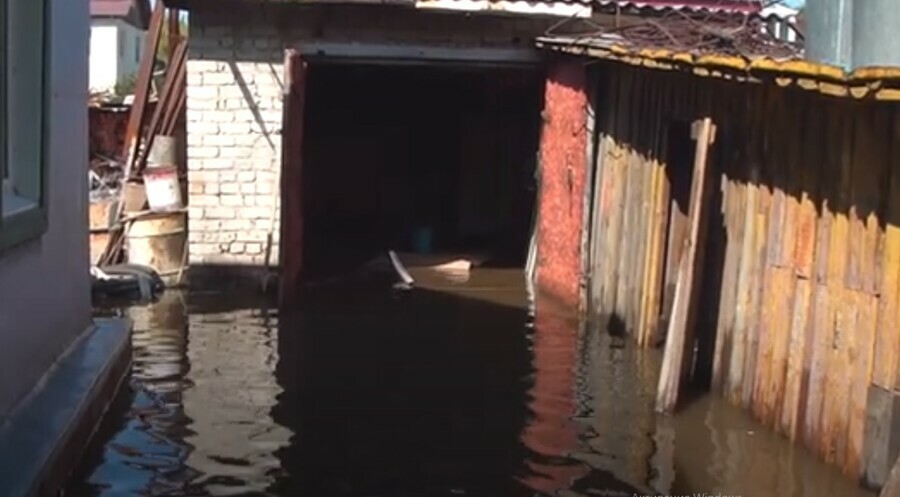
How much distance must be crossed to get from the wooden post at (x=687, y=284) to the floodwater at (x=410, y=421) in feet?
0.70

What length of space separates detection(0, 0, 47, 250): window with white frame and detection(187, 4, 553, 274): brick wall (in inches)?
290

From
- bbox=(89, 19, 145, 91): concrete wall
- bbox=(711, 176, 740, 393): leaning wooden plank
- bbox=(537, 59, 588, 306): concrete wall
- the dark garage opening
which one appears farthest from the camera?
bbox=(89, 19, 145, 91): concrete wall

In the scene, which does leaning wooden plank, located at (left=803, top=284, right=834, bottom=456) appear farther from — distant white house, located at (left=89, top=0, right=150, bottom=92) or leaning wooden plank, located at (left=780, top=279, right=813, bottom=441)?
distant white house, located at (left=89, top=0, right=150, bottom=92)

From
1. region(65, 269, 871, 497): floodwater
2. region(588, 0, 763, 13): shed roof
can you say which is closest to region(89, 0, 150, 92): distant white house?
region(588, 0, 763, 13): shed roof

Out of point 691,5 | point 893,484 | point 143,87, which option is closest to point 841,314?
point 893,484

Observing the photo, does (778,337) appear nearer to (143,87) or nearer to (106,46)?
(143,87)

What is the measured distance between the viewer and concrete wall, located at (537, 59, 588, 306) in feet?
50.1

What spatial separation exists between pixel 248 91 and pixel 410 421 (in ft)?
23.5

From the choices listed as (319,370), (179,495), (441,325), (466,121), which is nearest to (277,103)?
(441,325)

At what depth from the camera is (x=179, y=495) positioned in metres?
7.88

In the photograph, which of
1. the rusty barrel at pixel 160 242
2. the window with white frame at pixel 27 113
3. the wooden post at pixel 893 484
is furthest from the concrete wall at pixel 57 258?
the rusty barrel at pixel 160 242

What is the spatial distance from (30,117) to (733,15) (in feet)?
33.8

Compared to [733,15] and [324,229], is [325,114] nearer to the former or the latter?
[324,229]

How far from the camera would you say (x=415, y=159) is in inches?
923
